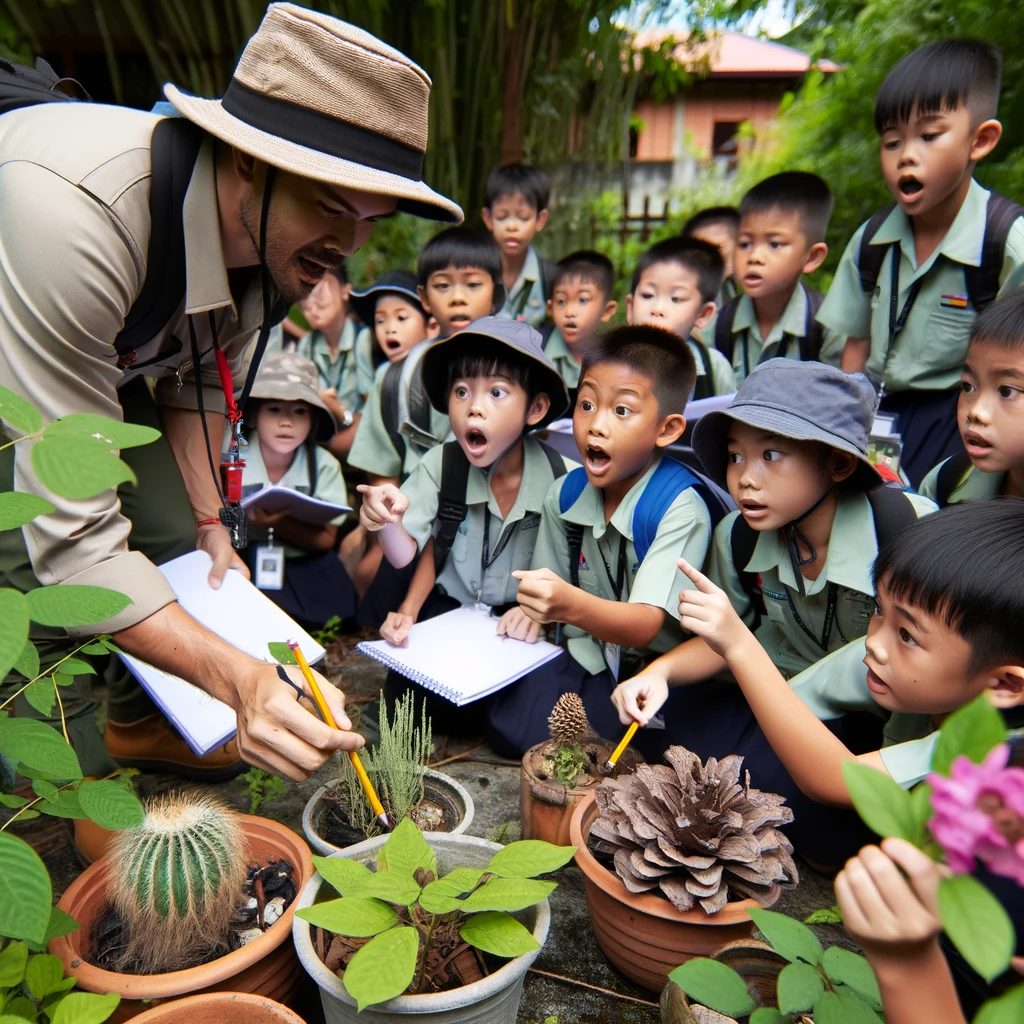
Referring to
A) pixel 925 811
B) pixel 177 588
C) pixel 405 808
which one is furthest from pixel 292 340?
pixel 925 811

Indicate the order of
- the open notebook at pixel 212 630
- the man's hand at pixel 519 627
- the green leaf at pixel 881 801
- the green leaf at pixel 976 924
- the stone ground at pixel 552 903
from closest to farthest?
the green leaf at pixel 976 924 < the green leaf at pixel 881 801 < the stone ground at pixel 552 903 < the open notebook at pixel 212 630 < the man's hand at pixel 519 627

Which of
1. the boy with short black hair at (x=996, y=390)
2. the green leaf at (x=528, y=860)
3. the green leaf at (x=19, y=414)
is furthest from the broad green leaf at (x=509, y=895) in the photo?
the boy with short black hair at (x=996, y=390)

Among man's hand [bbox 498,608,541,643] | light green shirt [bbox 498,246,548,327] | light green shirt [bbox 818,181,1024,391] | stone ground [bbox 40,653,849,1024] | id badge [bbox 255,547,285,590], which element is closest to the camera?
stone ground [bbox 40,653,849,1024]

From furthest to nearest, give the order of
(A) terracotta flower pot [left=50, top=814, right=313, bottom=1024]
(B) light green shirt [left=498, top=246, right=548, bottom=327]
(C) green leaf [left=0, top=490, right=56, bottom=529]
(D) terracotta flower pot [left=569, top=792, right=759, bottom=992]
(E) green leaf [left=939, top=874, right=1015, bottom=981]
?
(B) light green shirt [left=498, top=246, right=548, bottom=327] → (D) terracotta flower pot [left=569, top=792, right=759, bottom=992] → (A) terracotta flower pot [left=50, top=814, right=313, bottom=1024] → (C) green leaf [left=0, top=490, right=56, bottom=529] → (E) green leaf [left=939, top=874, right=1015, bottom=981]

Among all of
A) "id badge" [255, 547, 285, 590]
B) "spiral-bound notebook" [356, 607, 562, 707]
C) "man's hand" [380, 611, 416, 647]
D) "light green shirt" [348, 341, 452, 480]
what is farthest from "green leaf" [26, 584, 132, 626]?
"light green shirt" [348, 341, 452, 480]

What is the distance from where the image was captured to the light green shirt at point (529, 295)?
4.60m

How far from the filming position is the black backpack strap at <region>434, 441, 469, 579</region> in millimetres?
2873

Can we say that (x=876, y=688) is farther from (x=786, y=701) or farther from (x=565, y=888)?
(x=565, y=888)

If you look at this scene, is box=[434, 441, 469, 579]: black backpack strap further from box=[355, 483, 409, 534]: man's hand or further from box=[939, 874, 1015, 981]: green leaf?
box=[939, 874, 1015, 981]: green leaf

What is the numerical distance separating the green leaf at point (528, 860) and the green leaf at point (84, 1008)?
606 millimetres

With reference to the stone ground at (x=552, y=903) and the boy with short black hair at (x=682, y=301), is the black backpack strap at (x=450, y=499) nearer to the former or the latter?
the stone ground at (x=552, y=903)

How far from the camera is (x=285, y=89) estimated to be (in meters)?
1.69

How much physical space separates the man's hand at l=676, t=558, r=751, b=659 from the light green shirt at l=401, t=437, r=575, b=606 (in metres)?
1.27

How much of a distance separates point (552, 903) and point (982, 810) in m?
1.50
